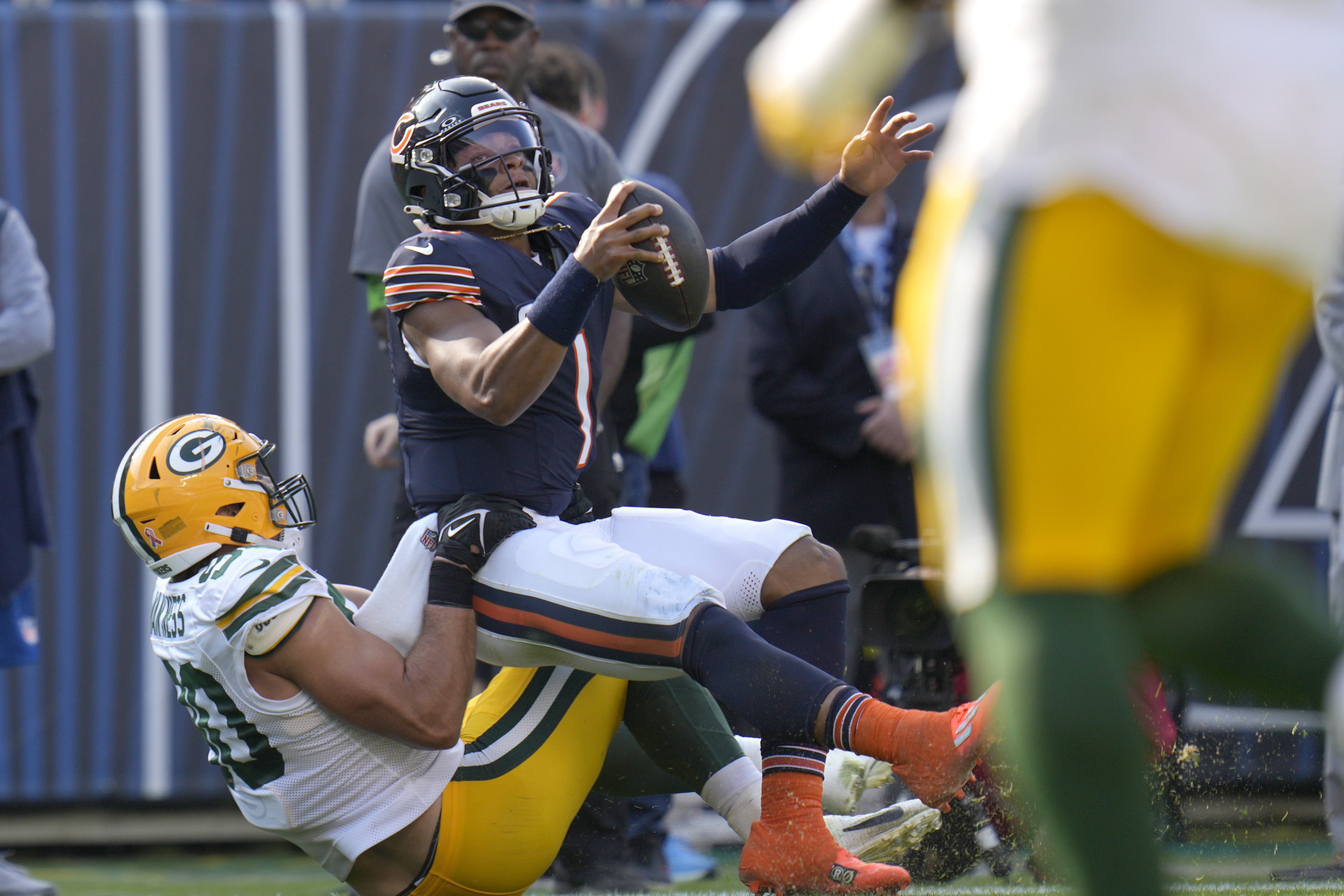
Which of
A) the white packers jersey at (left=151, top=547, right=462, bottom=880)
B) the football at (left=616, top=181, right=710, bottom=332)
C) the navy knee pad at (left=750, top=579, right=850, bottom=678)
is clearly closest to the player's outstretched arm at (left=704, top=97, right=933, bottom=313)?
the football at (left=616, top=181, right=710, bottom=332)

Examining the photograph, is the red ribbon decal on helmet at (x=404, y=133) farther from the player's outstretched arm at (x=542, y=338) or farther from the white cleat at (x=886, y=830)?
the white cleat at (x=886, y=830)

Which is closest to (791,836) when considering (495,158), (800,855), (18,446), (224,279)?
(800,855)

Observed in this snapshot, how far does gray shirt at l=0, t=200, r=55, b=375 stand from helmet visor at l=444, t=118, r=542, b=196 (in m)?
1.73

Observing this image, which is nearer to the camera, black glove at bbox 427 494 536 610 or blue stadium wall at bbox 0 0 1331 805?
black glove at bbox 427 494 536 610

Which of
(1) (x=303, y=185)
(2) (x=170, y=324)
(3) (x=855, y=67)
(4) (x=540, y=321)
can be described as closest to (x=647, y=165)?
(1) (x=303, y=185)

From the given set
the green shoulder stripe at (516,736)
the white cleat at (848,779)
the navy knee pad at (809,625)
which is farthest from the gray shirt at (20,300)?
the white cleat at (848,779)

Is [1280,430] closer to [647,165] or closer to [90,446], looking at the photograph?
[647,165]

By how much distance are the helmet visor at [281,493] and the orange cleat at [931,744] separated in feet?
3.73

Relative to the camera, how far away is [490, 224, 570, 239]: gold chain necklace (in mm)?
3092

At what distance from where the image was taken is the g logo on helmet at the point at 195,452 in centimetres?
288

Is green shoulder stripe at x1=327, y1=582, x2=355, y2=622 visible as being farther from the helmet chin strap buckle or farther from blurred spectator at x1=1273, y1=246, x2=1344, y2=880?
blurred spectator at x1=1273, y1=246, x2=1344, y2=880

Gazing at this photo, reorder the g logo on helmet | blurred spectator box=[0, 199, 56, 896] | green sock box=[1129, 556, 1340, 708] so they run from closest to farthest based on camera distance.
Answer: green sock box=[1129, 556, 1340, 708] < the g logo on helmet < blurred spectator box=[0, 199, 56, 896]

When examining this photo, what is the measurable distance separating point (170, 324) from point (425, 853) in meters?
3.23

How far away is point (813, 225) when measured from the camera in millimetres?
3158
